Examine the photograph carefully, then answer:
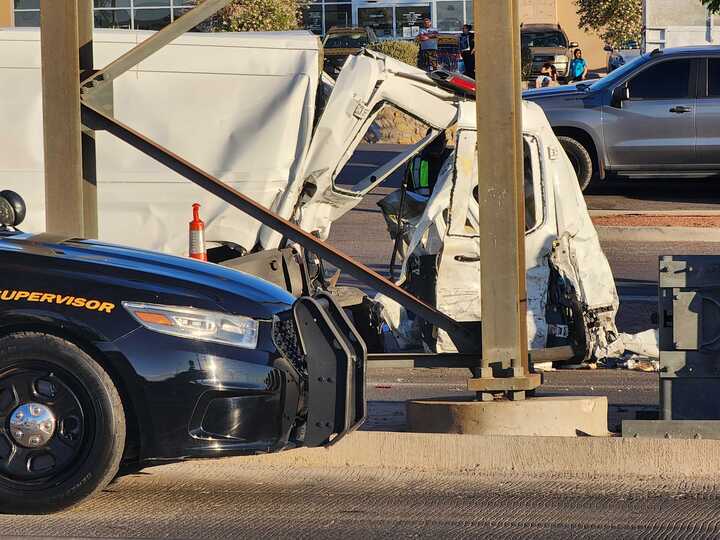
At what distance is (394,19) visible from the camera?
166 ft

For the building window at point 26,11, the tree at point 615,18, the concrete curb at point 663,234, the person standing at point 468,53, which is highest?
the building window at point 26,11

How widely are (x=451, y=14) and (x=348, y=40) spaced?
8.67 metres

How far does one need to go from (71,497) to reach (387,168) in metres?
5.58

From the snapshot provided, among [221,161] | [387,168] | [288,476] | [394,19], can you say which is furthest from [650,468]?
[394,19]

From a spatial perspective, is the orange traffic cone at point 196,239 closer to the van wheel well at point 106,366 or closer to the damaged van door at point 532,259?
the damaged van door at point 532,259

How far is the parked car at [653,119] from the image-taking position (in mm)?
18781

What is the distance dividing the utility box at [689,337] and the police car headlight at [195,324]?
2.39m

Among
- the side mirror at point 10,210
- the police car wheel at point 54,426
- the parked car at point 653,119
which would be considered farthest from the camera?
the parked car at point 653,119

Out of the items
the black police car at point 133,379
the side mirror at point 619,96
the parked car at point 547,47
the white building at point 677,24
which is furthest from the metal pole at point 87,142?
the parked car at point 547,47

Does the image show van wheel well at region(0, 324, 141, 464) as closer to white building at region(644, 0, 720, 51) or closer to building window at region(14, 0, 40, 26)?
white building at region(644, 0, 720, 51)

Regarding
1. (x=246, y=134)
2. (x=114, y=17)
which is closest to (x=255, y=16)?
(x=114, y=17)

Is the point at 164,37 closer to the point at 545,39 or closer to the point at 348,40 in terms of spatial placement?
the point at 545,39

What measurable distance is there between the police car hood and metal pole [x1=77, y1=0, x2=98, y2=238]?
3.86ft

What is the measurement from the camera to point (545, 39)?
133 feet
